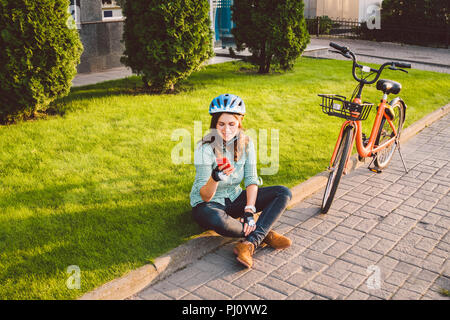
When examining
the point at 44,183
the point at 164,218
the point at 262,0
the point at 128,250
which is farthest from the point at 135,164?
the point at 262,0

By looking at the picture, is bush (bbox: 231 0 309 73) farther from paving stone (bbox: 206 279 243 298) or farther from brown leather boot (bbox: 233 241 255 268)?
paving stone (bbox: 206 279 243 298)

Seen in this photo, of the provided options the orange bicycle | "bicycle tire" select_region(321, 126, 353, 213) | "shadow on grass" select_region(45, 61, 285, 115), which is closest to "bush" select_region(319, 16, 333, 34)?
"shadow on grass" select_region(45, 61, 285, 115)

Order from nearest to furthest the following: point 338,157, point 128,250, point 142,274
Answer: point 142,274, point 128,250, point 338,157

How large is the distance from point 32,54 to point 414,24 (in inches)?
813

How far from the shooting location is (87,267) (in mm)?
4020

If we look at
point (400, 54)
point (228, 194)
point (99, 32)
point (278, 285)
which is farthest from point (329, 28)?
point (278, 285)

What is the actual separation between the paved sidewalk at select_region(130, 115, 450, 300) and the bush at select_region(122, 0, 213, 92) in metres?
4.73

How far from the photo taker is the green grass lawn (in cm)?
417

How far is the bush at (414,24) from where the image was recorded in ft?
74.7

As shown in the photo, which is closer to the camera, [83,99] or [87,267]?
[87,267]

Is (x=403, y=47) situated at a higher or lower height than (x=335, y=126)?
higher

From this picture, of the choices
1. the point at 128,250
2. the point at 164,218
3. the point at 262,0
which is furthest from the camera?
the point at 262,0

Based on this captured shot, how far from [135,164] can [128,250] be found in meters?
2.13
